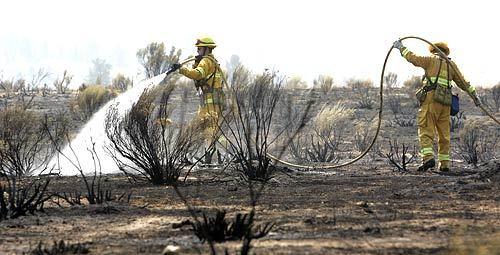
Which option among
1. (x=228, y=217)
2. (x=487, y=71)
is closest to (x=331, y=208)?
(x=228, y=217)

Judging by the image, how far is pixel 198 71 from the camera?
38.9 ft

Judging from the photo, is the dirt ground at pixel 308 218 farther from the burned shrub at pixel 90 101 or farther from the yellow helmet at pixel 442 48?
the burned shrub at pixel 90 101

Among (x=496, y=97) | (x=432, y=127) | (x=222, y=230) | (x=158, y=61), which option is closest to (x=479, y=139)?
(x=496, y=97)

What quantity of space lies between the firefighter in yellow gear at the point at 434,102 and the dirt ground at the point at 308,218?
1385 millimetres

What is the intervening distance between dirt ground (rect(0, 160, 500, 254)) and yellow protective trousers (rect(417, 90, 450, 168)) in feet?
4.54

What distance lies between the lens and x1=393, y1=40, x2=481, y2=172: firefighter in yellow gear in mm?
11164

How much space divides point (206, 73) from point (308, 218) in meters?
6.28

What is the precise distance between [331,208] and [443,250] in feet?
7.42

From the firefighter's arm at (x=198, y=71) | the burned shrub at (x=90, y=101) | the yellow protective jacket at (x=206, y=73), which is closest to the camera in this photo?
the firefighter's arm at (x=198, y=71)

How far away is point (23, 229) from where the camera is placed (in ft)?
19.9

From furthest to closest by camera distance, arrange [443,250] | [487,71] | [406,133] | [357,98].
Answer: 1. [487,71]
2. [357,98]
3. [406,133]
4. [443,250]

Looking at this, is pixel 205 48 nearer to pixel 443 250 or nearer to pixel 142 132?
pixel 142 132

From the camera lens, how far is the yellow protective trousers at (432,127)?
1118 centimetres

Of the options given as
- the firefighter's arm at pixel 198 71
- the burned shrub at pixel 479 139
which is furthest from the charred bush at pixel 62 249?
the burned shrub at pixel 479 139
